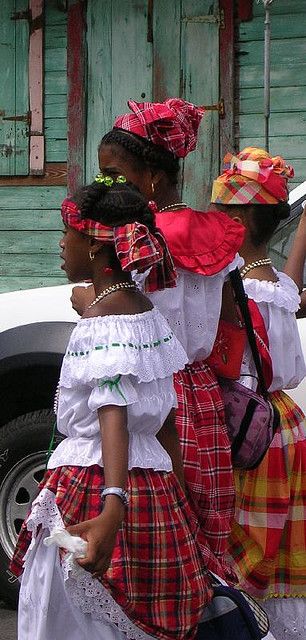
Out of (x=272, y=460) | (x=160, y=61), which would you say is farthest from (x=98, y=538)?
(x=160, y=61)

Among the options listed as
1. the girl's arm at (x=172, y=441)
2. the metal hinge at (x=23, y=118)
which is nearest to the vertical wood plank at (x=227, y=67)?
the metal hinge at (x=23, y=118)

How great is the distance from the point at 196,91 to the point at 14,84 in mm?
1711

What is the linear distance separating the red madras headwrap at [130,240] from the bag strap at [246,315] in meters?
0.57

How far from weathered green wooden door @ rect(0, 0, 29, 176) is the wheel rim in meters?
6.38

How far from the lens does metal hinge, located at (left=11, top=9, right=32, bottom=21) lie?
452 inches

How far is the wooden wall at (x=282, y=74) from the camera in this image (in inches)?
428

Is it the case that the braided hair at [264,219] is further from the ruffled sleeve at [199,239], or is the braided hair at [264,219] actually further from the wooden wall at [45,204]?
the wooden wall at [45,204]

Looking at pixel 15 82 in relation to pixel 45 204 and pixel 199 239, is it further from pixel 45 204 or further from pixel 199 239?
pixel 199 239

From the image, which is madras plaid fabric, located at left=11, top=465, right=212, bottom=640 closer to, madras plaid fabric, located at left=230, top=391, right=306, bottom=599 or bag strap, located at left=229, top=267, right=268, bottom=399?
bag strap, located at left=229, top=267, right=268, bottom=399

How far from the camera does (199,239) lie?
385 cm

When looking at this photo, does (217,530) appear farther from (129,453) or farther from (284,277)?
(284,277)

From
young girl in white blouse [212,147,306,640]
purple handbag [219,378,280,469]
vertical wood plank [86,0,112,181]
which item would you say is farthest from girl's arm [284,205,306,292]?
vertical wood plank [86,0,112,181]

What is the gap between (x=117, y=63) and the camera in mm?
11273

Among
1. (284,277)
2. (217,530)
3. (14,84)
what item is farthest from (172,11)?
(217,530)
